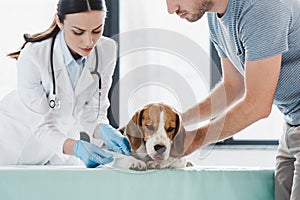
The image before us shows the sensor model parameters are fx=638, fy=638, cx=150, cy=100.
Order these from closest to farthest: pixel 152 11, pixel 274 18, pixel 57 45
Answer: pixel 274 18 < pixel 57 45 < pixel 152 11

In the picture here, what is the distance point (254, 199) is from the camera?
1.88 m

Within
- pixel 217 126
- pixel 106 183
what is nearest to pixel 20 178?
pixel 106 183

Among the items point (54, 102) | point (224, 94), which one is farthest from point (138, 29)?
point (224, 94)

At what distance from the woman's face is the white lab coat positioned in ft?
0.13

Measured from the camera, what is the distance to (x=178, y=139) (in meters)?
1.87

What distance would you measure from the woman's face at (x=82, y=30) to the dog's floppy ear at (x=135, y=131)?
1.94 ft

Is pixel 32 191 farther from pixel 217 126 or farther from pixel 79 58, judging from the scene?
pixel 79 58

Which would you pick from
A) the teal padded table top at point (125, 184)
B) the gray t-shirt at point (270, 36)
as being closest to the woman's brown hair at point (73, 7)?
the gray t-shirt at point (270, 36)

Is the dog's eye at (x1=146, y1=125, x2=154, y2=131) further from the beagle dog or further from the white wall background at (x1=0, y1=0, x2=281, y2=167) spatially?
the white wall background at (x1=0, y1=0, x2=281, y2=167)

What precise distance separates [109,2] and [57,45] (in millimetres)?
885

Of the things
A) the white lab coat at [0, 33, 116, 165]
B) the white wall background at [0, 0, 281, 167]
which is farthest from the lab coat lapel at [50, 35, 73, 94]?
the white wall background at [0, 0, 281, 167]

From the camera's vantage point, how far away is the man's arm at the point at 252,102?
1.71 m

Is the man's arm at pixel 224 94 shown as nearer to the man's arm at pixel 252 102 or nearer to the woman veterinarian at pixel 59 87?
the man's arm at pixel 252 102

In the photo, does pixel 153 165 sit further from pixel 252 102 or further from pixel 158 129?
pixel 252 102
